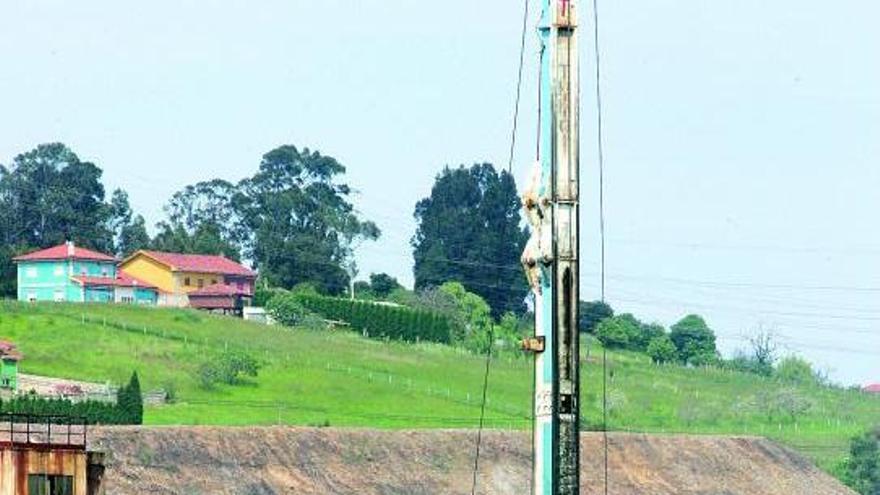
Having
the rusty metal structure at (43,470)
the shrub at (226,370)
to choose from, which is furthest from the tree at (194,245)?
the rusty metal structure at (43,470)

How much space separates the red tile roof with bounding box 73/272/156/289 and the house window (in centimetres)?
12272

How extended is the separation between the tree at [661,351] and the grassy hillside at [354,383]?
10076mm

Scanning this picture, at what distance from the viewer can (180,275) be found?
574ft

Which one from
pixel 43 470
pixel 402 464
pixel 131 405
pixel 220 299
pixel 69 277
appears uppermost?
pixel 69 277

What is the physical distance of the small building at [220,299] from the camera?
568ft

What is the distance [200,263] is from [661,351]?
34.6 meters

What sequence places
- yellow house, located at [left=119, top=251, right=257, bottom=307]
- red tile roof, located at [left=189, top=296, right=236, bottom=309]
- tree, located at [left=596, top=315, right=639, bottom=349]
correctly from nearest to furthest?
red tile roof, located at [left=189, top=296, right=236, bottom=309]
yellow house, located at [left=119, top=251, right=257, bottom=307]
tree, located at [left=596, top=315, right=639, bottom=349]

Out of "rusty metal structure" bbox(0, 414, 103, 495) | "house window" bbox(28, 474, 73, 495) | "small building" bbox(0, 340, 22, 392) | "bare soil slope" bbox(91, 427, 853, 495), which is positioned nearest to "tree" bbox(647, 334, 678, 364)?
"bare soil slope" bbox(91, 427, 853, 495)

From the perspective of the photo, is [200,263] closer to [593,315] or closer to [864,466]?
[593,315]

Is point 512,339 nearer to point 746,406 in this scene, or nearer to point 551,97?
point 746,406

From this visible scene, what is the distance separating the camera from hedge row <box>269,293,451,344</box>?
166000 mm

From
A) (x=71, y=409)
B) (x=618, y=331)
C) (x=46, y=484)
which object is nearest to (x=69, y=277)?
(x=618, y=331)

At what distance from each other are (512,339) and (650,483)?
5982 cm

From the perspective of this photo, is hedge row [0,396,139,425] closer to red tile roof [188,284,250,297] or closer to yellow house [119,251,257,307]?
red tile roof [188,284,250,297]
